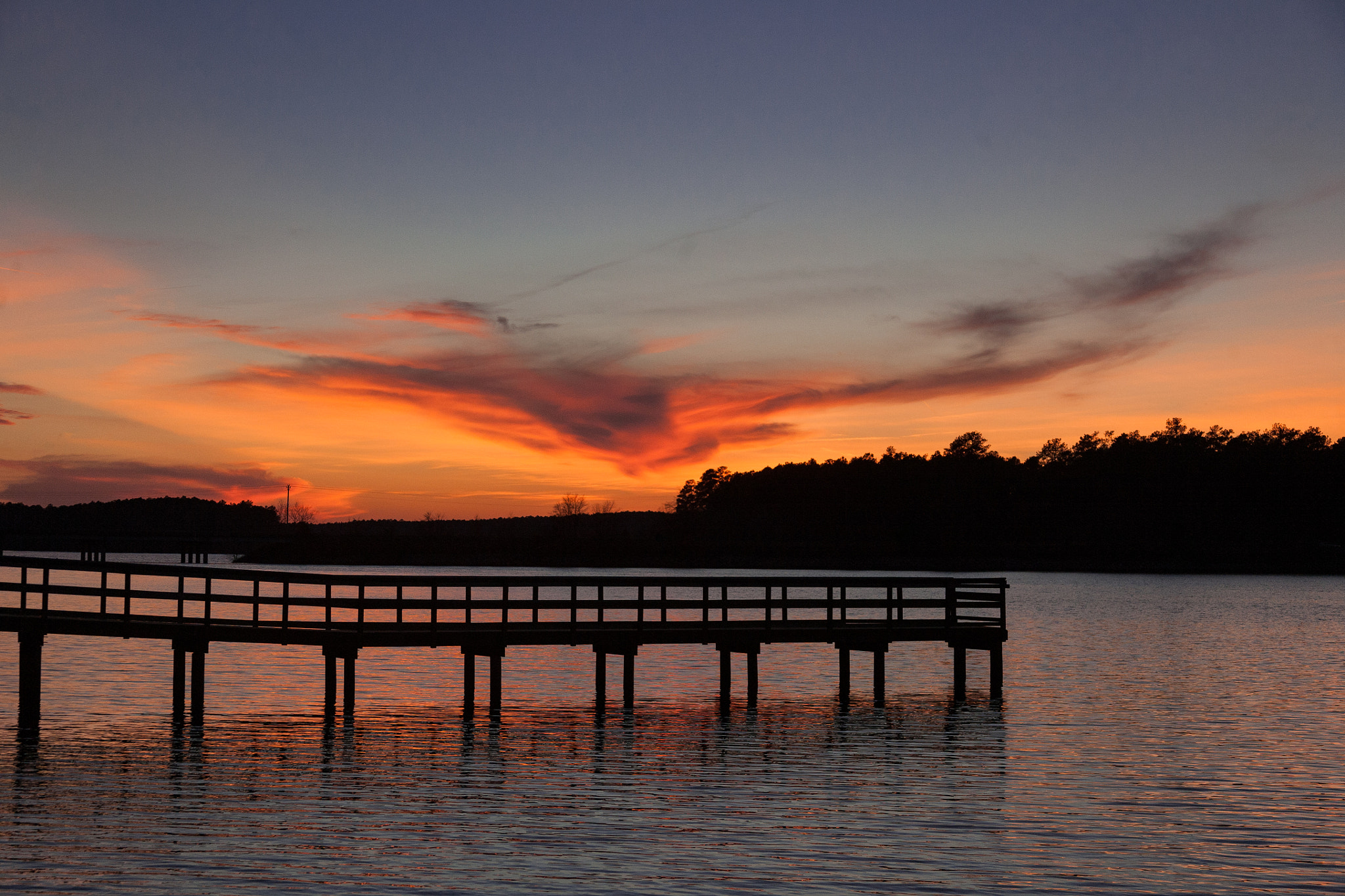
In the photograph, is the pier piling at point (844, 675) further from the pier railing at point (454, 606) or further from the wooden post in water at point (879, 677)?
the pier railing at point (454, 606)

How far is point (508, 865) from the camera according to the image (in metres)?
15.6

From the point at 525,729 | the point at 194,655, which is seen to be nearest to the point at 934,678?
the point at 525,729

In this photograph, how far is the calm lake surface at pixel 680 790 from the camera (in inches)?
608

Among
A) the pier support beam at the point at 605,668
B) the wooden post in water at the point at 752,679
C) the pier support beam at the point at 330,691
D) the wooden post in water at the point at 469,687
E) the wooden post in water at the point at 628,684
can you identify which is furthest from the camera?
the wooden post in water at the point at 752,679

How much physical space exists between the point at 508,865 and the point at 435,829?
243 cm

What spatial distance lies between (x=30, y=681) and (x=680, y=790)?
16127 mm

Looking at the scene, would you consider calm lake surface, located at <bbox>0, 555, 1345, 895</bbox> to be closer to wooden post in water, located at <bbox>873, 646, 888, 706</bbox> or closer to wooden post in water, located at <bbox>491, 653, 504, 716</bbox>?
wooden post in water, located at <bbox>491, 653, 504, 716</bbox>

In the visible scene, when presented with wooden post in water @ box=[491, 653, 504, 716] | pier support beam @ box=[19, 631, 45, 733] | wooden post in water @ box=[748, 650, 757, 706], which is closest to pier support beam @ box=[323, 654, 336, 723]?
wooden post in water @ box=[491, 653, 504, 716]

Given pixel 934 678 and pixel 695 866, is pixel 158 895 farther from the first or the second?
pixel 934 678

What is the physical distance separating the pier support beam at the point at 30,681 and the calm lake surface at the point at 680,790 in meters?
0.71

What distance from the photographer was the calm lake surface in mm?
15438

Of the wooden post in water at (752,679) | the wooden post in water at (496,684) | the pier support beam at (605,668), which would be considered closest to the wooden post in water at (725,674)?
the wooden post in water at (752,679)

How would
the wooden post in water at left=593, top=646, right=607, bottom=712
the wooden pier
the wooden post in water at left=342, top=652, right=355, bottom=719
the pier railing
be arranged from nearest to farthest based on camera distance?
the pier railing
the wooden pier
the wooden post in water at left=342, top=652, right=355, bottom=719
the wooden post in water at left=593, top=646, right=607, bottom=712

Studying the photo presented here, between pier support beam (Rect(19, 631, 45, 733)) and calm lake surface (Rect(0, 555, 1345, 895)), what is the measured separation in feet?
2.32
